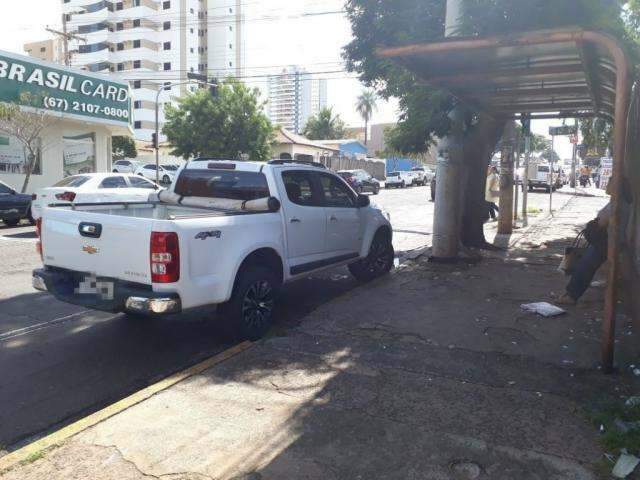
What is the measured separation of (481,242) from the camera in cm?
1172

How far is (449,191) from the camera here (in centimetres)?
987

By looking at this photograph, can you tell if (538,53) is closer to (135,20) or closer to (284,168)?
(284,168)

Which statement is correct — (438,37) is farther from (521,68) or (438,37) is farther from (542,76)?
(521,68)

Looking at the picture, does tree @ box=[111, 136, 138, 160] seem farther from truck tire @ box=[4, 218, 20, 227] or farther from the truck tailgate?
the truck tailgate

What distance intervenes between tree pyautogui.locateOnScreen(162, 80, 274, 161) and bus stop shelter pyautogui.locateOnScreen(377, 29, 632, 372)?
80.9 feet

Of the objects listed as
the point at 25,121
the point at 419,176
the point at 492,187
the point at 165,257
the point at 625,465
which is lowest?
the point at 625,465

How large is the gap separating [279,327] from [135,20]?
74594 millimetres

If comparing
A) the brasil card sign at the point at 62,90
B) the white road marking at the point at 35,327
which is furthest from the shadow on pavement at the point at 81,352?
the brasil card sign at the point at 62,90

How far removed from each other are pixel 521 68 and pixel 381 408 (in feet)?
17.4

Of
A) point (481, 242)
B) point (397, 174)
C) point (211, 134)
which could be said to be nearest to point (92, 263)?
point (481, 242)

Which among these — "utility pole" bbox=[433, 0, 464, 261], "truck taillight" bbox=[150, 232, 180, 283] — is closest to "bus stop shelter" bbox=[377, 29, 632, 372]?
"utility pole" bbox=[433, 0, 464, 261]

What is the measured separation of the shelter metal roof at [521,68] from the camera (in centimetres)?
551

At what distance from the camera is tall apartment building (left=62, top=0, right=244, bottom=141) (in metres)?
70.6

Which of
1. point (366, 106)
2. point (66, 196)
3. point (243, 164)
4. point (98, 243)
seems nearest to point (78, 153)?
point (66, 196)
